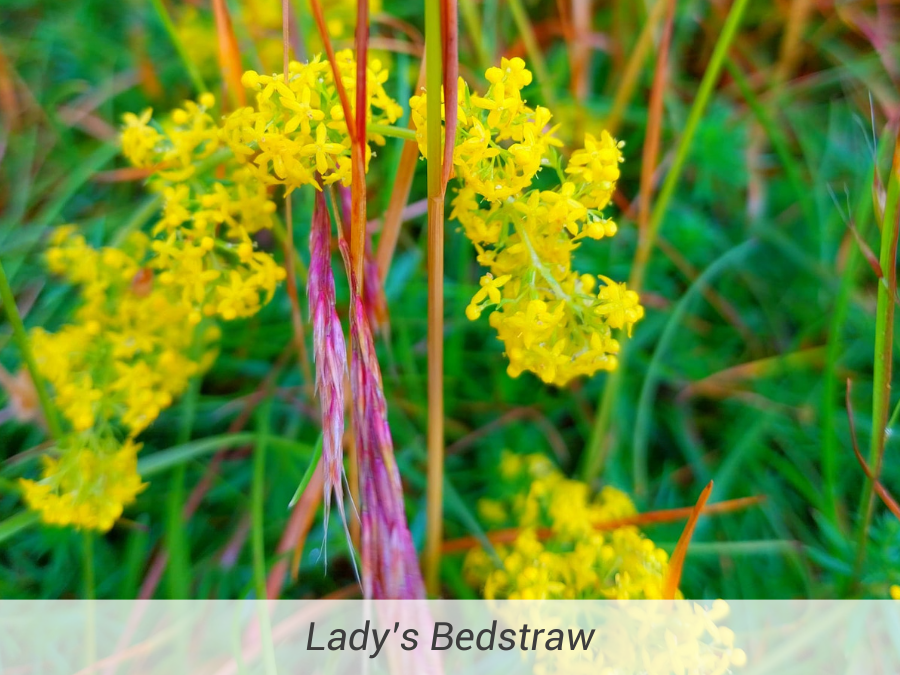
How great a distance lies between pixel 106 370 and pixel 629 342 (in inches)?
43.8

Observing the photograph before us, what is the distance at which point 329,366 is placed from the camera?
2.51 ft

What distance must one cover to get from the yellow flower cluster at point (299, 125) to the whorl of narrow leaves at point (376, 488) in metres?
0.14

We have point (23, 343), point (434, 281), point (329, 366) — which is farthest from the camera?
point (23, 343)

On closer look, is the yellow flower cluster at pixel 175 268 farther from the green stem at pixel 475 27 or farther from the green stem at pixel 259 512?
the green stem at pixel 475 27

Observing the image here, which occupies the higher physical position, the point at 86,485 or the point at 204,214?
the point at 204,214

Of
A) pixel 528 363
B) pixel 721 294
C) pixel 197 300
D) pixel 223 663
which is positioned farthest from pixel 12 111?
pixel 721 294

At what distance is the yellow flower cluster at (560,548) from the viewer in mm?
1057

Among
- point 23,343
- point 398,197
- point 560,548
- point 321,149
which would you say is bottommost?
point 560,548

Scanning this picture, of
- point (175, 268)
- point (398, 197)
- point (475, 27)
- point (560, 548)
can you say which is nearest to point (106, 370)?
point (175, 268)

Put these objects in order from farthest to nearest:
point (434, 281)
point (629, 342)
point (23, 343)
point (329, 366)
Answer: point (629, 342)
point (23, 343)
point (434, 281)
point (329, 366)

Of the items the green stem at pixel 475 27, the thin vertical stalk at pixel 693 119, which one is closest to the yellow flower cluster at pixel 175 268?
the green stem at pixel 475 27

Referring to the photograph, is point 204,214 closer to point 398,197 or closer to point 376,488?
point 398,197

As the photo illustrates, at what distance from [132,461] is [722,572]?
1.19m

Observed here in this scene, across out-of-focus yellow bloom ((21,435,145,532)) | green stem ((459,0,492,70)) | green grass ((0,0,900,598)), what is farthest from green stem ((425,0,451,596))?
green stem ((459,0,492,70))
